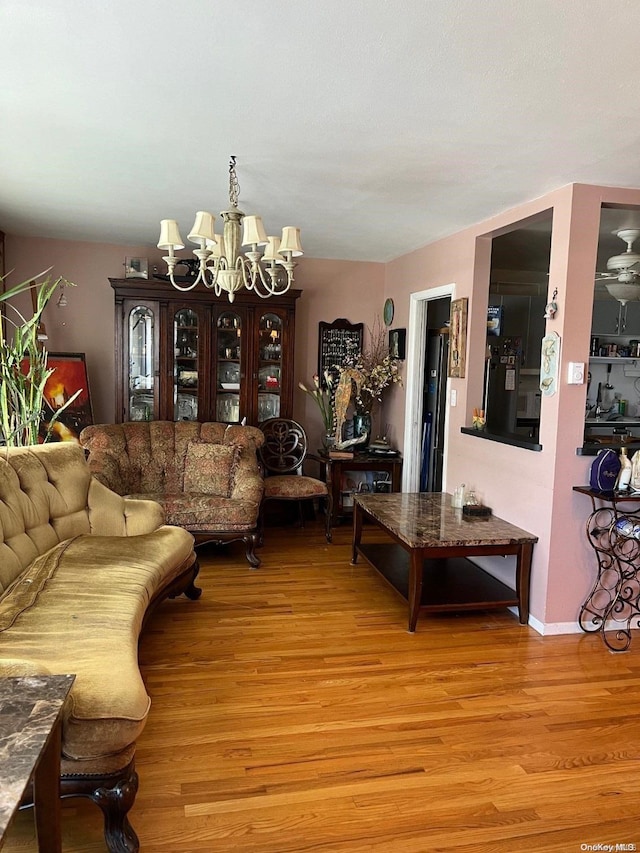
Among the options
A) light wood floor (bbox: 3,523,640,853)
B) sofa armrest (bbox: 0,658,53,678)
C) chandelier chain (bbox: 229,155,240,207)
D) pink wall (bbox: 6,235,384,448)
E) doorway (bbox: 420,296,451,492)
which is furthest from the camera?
doorway (bbox: 420,296,451,492)

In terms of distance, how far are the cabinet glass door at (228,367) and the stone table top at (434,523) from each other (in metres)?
1.63

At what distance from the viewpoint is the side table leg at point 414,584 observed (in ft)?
10.5

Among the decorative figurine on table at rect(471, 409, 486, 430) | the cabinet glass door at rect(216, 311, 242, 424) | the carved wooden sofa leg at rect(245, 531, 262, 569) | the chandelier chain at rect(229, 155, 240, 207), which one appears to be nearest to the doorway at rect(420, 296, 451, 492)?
the decorative figurine on table at rect(471, 409, 486, 430)

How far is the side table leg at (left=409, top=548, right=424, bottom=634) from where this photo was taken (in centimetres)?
320

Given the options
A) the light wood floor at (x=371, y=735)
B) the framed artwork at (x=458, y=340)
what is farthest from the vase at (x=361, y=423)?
the light wood floor at (x=371, y=735)

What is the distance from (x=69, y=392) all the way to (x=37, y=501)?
226 cm

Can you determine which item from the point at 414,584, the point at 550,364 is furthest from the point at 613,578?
the point at 550,364

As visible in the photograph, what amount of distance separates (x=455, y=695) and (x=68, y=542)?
2.00m

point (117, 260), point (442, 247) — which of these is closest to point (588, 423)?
point (442, 247)

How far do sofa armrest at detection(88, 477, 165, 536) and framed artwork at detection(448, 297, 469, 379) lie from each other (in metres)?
2.29

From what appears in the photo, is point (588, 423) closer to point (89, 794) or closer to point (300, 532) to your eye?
point (300, 532)

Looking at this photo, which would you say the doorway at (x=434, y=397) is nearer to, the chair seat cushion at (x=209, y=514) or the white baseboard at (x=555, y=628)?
the chair seat cushion at (x=209, y=514)

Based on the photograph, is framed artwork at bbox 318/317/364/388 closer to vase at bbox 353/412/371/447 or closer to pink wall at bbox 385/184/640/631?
vase at bbox 353/412/371/447

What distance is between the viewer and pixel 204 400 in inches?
207
